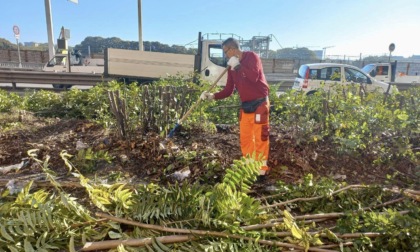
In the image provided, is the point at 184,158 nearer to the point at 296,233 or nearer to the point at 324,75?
the point at 296,233

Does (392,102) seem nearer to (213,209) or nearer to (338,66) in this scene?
(213,209)

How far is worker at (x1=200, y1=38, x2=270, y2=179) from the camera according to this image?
3373 millimetres

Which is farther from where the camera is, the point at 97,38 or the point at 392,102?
the point at 97,38

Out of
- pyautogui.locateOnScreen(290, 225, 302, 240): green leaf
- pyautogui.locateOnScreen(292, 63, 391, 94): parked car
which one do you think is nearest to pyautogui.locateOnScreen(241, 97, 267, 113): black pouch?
pyautogui.locateOnScreen(290, 225, 302, 240): green leaf

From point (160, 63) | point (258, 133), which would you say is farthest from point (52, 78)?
point (258, 133)

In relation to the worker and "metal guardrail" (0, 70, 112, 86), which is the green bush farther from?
the worker

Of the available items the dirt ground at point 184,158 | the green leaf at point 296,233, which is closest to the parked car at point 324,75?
the dirt ground at point 184,158

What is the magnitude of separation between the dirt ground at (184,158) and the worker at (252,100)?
13.0 inches

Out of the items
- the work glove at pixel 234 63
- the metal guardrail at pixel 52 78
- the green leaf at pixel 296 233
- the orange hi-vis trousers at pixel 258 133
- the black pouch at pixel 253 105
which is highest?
the work glove at pixel 234 63

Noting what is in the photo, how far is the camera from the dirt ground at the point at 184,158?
3182 millimetres

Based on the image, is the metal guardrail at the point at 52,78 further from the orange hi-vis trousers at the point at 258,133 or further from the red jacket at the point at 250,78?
the orange hi-vis trousers at the point at 258,133

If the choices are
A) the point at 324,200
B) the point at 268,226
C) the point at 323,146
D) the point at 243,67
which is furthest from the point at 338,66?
the point at 268,226

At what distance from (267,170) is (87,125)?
3.30 m

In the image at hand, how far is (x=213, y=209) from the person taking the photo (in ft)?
6.45
